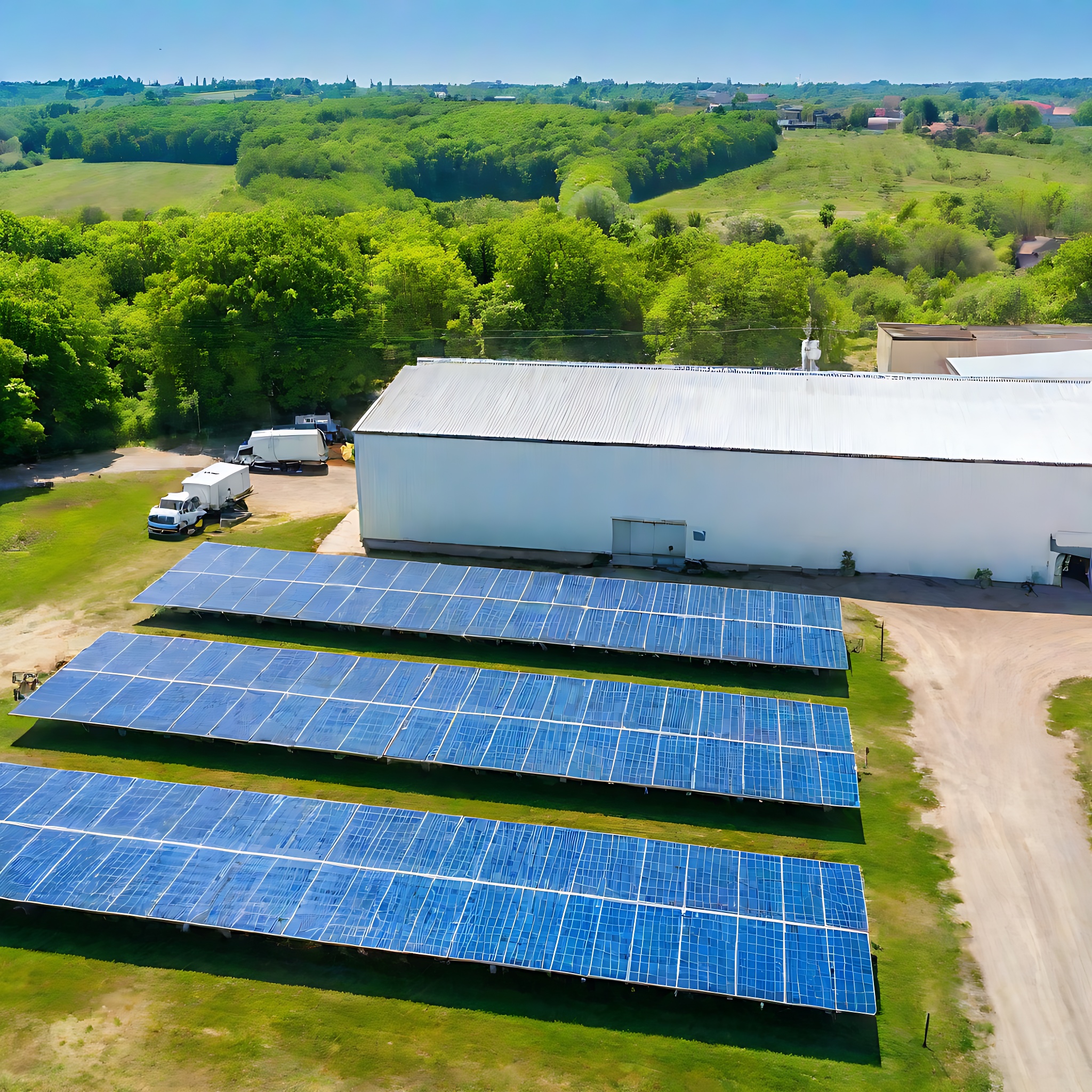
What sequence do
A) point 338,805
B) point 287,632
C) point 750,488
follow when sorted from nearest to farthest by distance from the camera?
point 338,805
point 287,632
point 750,488

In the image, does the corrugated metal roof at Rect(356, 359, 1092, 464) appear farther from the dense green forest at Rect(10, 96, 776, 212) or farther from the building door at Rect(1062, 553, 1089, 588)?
the dense green forest at Rect(10, 96, 776, 212)

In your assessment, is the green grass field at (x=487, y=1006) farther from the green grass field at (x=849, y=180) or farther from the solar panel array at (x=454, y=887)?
the green grass field at (x=849, y=180)

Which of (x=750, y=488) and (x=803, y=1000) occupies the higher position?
(x=750, y=488)

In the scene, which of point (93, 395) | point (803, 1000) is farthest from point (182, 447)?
point (803, 1000)

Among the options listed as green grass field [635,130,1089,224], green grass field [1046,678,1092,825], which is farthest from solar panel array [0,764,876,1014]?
green grass field [635,130,1089,224]

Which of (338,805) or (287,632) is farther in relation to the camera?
(287,632)

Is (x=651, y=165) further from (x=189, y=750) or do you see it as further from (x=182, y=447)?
(x=189, y=750)

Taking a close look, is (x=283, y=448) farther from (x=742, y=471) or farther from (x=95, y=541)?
(x=742, y=471)
